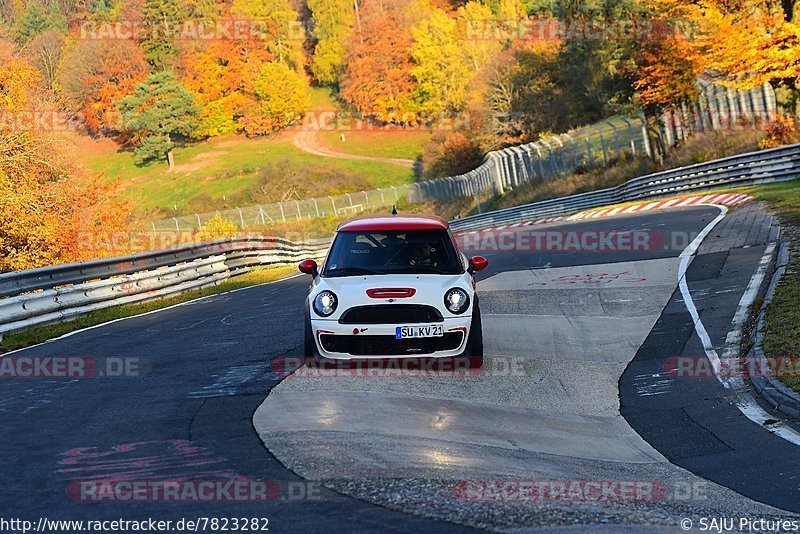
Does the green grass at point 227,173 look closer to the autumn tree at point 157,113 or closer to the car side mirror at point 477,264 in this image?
the autumn tree at point 157,113

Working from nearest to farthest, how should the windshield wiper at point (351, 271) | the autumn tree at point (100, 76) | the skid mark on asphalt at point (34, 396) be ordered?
the skid mark on asphalt at point (34, 396)
the windshield wiper at point (351, 271)
the autumn tree at point (100, 76)

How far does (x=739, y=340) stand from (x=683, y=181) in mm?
→ 26884

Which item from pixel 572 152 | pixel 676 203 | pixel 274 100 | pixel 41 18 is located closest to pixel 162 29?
pixel 41 18

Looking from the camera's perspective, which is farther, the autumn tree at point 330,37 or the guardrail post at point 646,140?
the autumn tree at point 330,37

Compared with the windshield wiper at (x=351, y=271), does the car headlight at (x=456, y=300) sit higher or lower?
lower

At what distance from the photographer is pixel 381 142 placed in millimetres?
107688

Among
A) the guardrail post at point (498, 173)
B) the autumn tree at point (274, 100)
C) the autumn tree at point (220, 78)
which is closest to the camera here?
the guardrail post at point (498, 173)

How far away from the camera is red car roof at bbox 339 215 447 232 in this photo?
35.4 ft

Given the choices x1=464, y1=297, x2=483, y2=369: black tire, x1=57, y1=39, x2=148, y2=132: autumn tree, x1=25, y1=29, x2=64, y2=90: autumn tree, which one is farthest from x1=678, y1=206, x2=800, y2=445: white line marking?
x1=57, y1=39, x2=148, y2=132: autumn tree

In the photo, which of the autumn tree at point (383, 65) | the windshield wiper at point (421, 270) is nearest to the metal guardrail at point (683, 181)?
the windshield wiper at point (421, 270)

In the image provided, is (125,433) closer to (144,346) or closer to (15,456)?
(15,456)

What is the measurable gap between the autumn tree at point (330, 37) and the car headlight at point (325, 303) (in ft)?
367

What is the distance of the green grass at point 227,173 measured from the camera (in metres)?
90.9

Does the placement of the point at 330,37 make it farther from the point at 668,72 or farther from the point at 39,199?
the point at 39,199
